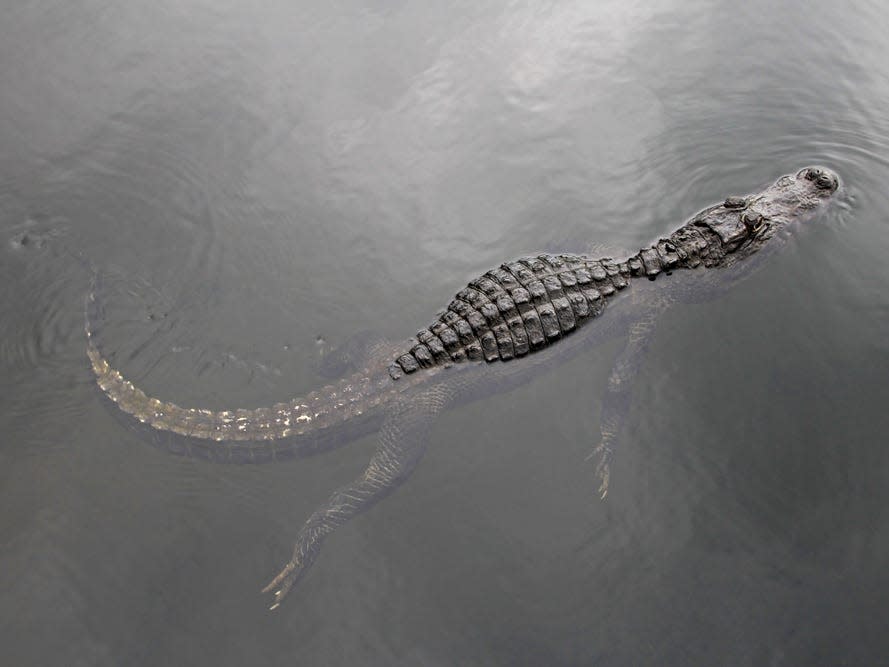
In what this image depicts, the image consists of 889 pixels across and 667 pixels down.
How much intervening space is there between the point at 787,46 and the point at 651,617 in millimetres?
6712

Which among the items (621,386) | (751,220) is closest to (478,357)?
(621,386)

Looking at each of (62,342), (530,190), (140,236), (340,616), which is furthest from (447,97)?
(340,616)

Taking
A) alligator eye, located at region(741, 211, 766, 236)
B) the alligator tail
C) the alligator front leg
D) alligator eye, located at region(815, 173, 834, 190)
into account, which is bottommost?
the alligator front leg

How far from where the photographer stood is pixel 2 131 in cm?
658

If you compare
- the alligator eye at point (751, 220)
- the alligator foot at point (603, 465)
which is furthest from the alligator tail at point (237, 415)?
the alligator eye at point (751, 220)

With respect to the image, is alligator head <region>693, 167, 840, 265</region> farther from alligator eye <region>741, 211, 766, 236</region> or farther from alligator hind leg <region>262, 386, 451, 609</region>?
alligator hind leg <region>262, 386, 451, 609</region>

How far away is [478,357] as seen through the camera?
545 centimetres

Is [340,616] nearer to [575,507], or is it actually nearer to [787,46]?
[575,507]

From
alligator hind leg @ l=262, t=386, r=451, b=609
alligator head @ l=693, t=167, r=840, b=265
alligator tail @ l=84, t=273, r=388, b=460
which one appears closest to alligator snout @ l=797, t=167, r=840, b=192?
alligator head @ l=693, t=167, r=840, b=265

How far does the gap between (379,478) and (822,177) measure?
539 centimetres

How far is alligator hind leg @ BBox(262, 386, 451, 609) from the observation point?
4738 millimetres

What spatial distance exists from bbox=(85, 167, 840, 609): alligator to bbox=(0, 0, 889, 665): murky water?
0.52 ft

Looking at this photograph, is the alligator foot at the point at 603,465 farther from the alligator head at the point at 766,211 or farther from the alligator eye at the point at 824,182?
the alligator eye at the point at 824,182

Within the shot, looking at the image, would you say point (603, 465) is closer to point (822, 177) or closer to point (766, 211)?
point (766, 211)
